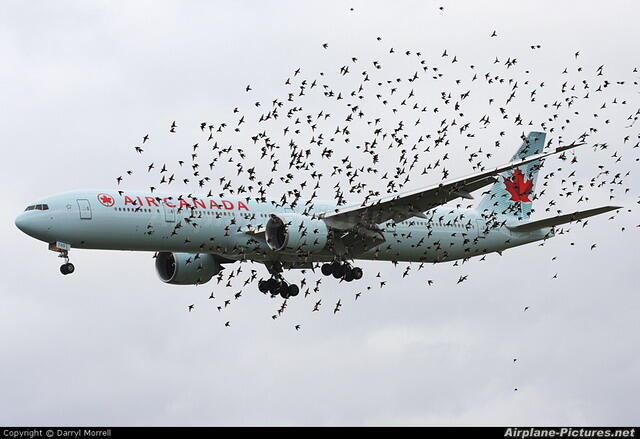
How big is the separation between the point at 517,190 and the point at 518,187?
0.28 metres

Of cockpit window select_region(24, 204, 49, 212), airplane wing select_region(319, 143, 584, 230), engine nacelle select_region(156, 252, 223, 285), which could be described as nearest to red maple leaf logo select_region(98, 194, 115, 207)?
cockpit window select_region(24, 204, 49, 212)

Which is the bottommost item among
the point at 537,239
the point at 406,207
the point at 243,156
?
the point at 243,156

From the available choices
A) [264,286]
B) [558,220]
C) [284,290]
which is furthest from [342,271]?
[558,220]

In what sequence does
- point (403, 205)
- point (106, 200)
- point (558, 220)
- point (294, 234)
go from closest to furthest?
point (106, 200) → point (294, 234) → point (403, 205) → point (558, 220)

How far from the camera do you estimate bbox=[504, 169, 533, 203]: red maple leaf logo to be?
79125mm

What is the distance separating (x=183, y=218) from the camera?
6253 centimetres

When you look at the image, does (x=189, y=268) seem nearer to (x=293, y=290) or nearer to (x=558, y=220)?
(x=293, y=290)

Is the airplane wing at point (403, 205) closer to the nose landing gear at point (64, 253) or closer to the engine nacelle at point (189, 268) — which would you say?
the engine nacelle at point (189, 268)

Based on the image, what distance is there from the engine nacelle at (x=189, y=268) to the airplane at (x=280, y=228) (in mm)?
55

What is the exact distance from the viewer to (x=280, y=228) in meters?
64.1

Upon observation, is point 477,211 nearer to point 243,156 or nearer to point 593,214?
point 593,214
